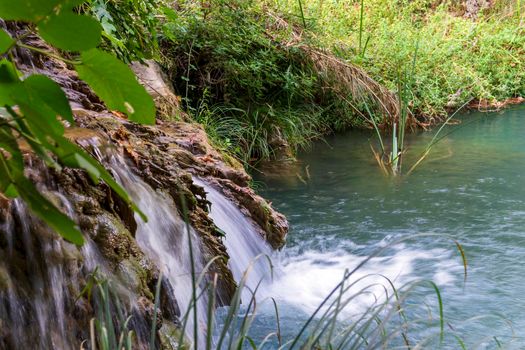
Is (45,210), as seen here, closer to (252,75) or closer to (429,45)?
(252,75)

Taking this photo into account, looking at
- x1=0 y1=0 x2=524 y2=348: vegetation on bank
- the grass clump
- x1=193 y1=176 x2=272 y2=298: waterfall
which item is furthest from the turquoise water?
the grass clump

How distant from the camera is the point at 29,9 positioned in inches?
22.6

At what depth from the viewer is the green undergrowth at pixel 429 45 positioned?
809 cm

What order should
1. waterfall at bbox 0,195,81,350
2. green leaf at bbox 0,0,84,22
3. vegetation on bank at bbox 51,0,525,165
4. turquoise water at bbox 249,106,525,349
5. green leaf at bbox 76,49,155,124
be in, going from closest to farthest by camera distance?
1. green leaf at bbox 0,0,84,22
2. green leaf at bbox 76,49,155,124
3. waterfall at bbox 0,195,81,350
4. turquoise water at bbox 249,106,525,349
5. vegetation on bank at bbox 51,0,525,165

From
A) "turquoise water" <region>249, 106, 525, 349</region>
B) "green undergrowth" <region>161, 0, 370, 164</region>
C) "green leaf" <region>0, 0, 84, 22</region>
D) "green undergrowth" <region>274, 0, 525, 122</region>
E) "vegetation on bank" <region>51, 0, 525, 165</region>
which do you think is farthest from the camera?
"green undergrowth" <region>274, 0, 525, 122</region>

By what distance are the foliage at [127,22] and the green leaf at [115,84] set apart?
286 cm

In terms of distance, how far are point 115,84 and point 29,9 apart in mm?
144

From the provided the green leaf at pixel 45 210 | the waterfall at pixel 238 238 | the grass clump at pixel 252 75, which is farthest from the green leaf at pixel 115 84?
the grass clump at pixel 252 75

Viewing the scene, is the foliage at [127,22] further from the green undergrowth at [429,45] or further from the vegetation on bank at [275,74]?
the green undergrowth at [429,45]

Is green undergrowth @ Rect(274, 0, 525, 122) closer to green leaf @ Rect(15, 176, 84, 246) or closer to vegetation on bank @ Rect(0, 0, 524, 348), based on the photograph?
vegetation on bank @ Rect(0, 0, 524, 348)

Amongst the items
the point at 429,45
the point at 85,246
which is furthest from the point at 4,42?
the point at 429,45

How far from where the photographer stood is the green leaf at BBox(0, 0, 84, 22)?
22.5 inches

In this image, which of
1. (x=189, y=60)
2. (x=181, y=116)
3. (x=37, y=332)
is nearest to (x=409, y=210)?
(x=181, y=116)

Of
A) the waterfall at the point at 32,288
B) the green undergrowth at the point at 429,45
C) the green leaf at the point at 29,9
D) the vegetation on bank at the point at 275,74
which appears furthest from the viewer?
the green undergrowth at the point at 429,45
